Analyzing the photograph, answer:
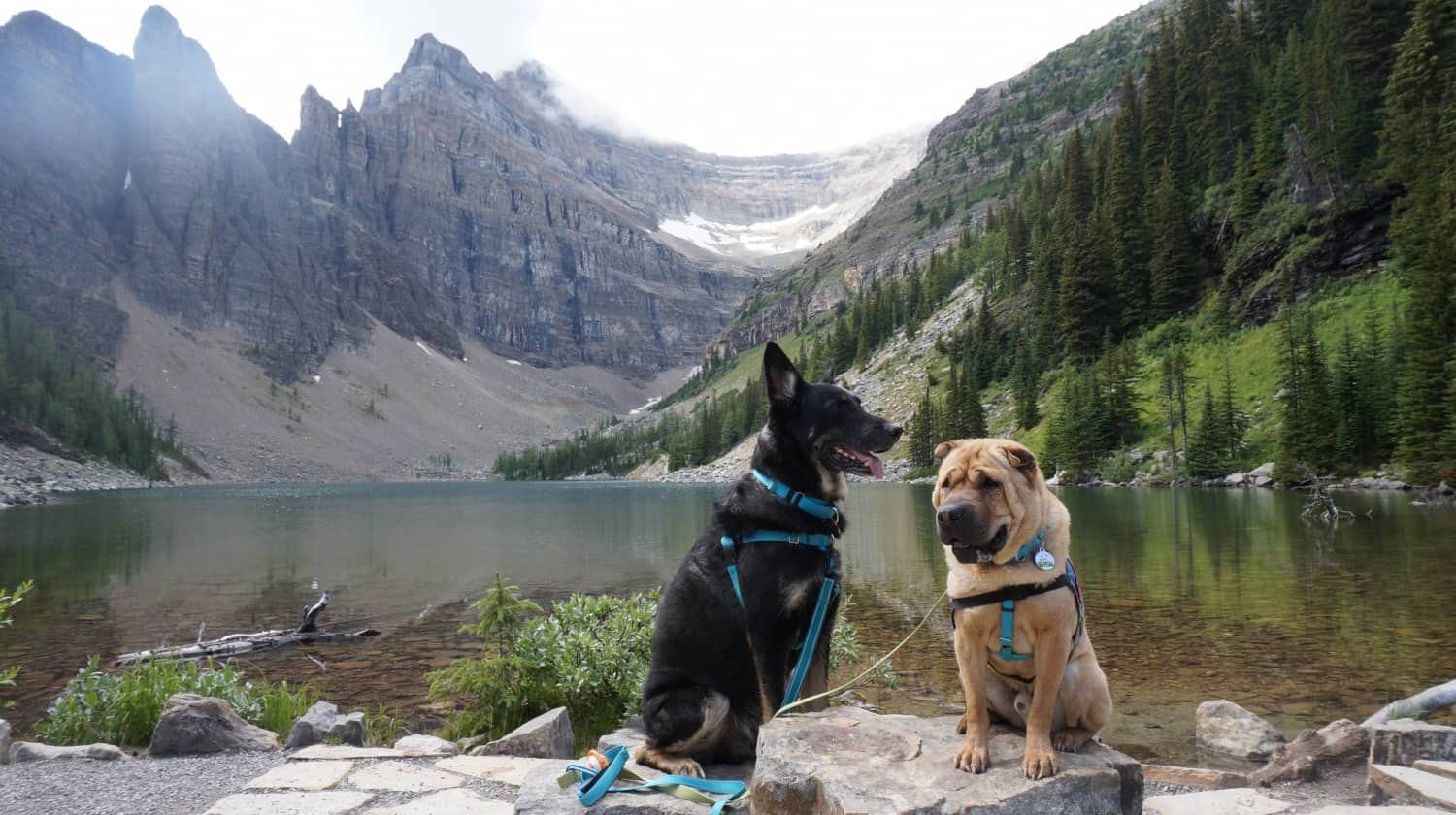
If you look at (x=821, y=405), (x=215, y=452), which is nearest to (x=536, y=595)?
(x=821, y=405)

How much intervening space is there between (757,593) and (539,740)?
3.53 meters

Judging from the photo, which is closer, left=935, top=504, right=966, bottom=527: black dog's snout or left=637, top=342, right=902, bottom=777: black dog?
left=935, top=504, right=966, bottom=527: black dog's snout

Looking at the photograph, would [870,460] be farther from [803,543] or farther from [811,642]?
[811,642]

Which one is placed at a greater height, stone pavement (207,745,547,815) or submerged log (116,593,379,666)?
stone pavement (207,745,547,815)

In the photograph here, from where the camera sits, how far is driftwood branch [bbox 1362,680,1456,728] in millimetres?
6938

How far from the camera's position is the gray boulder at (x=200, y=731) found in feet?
22.5

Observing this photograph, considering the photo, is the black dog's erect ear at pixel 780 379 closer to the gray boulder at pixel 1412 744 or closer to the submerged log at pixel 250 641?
the gray boulder at pixel 1412 744

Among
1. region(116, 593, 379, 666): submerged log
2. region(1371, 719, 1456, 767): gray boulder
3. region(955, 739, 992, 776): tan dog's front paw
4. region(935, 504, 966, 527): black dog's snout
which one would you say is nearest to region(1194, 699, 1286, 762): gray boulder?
region(1371, 719, 1456, 767): gray boulder

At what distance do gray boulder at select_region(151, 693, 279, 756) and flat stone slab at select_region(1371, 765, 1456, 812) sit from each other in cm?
906

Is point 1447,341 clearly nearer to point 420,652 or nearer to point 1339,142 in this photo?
point 1339,142

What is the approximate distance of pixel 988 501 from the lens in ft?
11.4

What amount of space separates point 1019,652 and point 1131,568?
1920 cm

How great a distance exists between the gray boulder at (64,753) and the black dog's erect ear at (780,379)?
6.90 metres

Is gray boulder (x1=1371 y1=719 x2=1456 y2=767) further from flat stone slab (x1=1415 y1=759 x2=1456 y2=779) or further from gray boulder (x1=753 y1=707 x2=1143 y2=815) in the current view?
gray boulder (x1=753 y1=707 x2=1143 y2=815)
